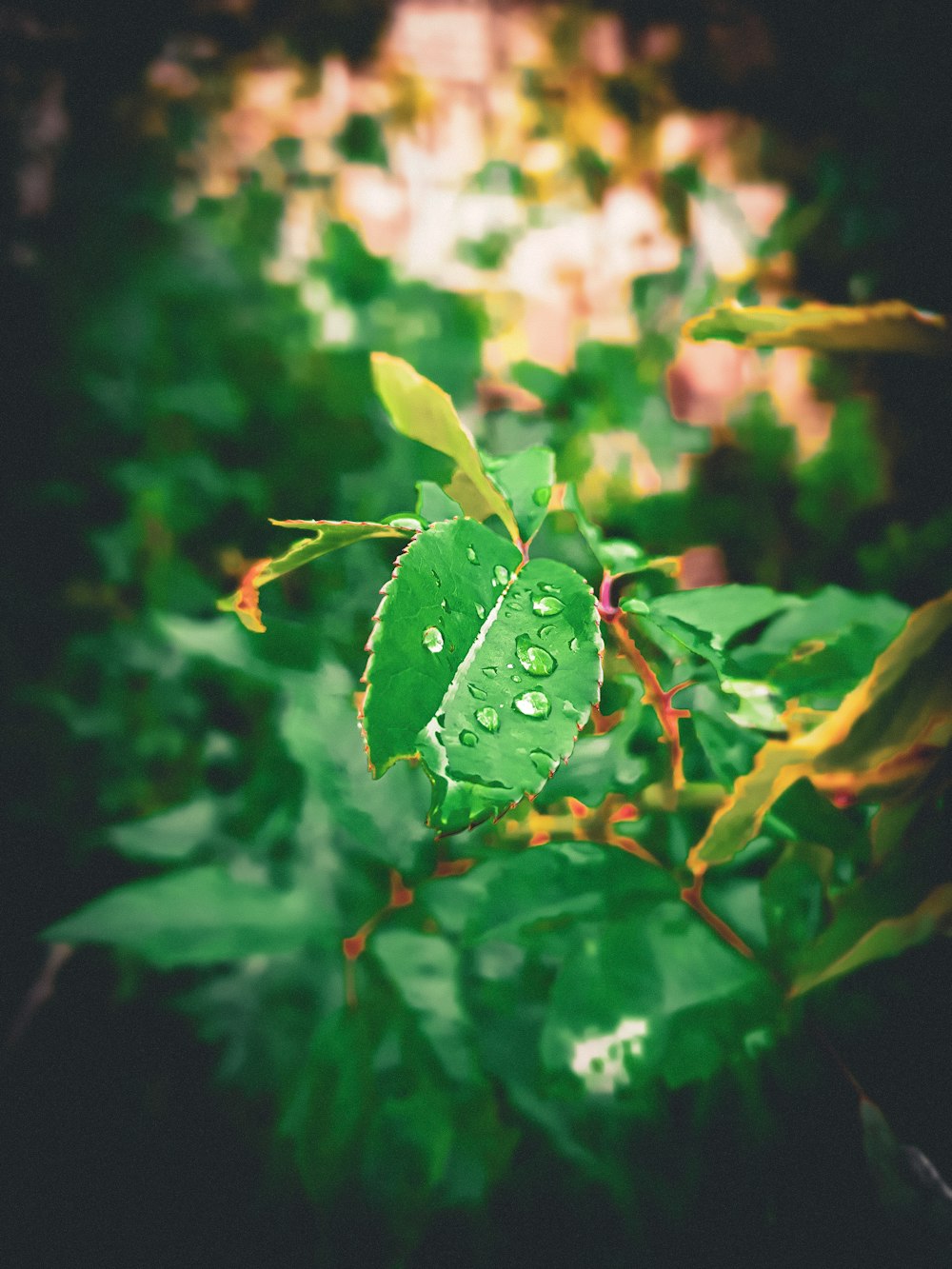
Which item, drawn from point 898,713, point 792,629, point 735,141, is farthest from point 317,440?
point 735,141

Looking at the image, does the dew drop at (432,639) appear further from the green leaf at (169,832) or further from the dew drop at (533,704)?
the green leaf at (169,832)

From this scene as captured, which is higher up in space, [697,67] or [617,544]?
[697,67]

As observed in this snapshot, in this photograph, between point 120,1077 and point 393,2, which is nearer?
point 120,1077

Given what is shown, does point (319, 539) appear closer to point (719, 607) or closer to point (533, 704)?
point (533, 704)

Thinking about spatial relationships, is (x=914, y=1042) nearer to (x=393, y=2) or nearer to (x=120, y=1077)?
(x=120, y=1077)

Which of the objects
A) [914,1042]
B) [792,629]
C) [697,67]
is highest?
[697,67]

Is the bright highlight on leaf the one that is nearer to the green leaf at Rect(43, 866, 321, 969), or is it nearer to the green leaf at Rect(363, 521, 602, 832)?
the green leaf at Rect(363, 521, 602, 832)

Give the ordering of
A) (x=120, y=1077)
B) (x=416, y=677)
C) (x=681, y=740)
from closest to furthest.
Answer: (x=416, y=677) → (x=681, y=740) → (x=120, y=1077)

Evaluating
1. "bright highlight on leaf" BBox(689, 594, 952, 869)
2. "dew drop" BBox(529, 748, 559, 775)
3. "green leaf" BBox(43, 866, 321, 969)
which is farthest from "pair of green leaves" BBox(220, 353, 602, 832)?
"green leaf" BBox(43, 866, 321, 969)
